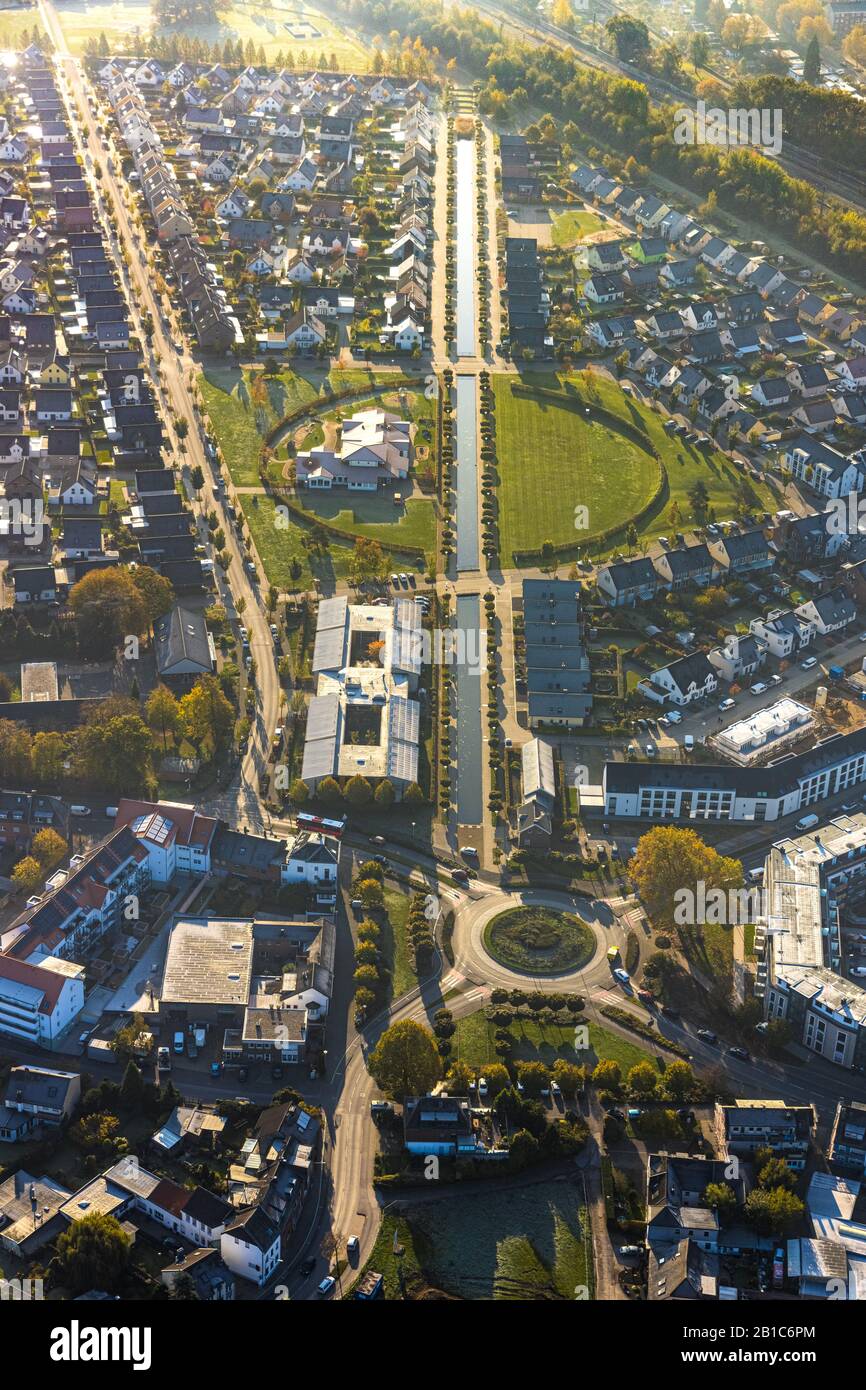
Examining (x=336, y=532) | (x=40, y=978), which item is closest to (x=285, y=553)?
(x=336, y=532)

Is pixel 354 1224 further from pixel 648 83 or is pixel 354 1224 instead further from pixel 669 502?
pixel 648 83

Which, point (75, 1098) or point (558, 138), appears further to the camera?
point (558, 138)

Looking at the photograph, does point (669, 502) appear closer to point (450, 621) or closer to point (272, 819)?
point (450, 621)

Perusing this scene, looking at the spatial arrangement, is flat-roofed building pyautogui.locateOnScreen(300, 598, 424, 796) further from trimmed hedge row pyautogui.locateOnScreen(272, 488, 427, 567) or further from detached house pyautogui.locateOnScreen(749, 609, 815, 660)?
detached house pyautogui.locateOnScreen(749, 609, 815, 660)

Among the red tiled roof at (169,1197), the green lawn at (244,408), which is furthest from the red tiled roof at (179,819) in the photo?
the green lawn at (244,408)

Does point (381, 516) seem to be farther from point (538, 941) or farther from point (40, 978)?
point (40, 978)

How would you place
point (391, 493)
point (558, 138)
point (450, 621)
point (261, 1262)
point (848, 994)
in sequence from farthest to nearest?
point (558, 138), point (391, 493), point (450, 621), point (848, 994), point (261, 1262)

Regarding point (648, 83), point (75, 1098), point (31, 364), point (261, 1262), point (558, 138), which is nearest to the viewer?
point (261, 1262)

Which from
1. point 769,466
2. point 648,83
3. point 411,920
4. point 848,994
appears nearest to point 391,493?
point 769,466
